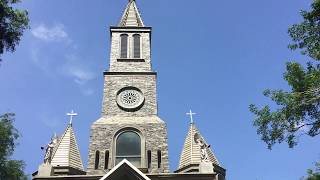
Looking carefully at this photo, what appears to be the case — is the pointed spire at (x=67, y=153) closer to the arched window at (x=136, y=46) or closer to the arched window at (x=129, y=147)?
the arched window at (x=129, y=147)

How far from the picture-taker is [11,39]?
15.8m

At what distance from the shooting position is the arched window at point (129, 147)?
2809 cm

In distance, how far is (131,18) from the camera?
3797 cm

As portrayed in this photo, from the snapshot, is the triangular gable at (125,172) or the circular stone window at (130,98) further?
the circular stone window at (130,98)

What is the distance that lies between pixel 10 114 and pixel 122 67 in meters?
8.79

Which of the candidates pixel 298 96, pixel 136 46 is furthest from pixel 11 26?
pixel 136 46

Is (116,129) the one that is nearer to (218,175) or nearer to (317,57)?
(218,175)

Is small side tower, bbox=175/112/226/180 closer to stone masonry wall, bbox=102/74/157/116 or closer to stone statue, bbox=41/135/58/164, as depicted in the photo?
stone masonry wall, bbox=102/74/157/116

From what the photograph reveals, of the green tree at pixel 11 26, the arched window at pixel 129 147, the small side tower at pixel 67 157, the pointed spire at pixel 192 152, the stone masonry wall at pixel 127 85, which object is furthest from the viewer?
the stone masonry wall at pixel 127 85

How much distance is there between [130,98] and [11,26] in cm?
1617

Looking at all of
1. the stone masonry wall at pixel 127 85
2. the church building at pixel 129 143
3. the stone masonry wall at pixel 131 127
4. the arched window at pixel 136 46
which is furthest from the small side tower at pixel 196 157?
the arched window at pixel 136 46

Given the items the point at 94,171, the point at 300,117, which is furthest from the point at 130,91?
the point at 300,117

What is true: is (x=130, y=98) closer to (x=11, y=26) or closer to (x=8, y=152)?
(x=8, y=152)

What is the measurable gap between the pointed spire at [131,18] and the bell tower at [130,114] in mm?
584
